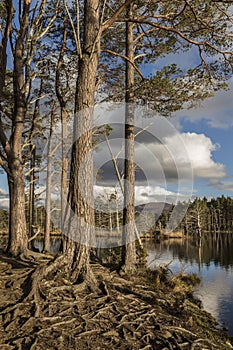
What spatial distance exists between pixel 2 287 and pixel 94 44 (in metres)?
4.98

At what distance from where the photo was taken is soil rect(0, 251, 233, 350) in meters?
3.88

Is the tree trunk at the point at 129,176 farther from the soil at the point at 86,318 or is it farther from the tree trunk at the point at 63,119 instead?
the tree trunk at the point at 63,119

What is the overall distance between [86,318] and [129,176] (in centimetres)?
471

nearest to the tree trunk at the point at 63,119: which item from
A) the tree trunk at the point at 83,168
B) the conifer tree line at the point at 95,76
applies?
the conifer tree line at the point at 95,76

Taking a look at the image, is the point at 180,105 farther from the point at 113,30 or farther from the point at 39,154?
the point at 39,154

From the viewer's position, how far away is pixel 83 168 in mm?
6176

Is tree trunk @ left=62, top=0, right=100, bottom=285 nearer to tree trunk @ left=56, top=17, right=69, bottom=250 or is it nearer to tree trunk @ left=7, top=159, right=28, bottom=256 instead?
tree trunk @ left=7, top=159, right=28, bottom=256

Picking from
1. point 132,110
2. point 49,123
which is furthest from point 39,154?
point 132,110

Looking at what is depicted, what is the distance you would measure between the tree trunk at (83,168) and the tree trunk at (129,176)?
2.22 meters

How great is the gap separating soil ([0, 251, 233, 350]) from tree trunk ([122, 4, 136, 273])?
1756 mm

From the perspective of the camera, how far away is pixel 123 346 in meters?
3.88

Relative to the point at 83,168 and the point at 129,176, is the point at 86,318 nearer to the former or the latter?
the point at 83,168

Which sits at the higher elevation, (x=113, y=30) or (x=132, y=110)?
(x=113, y=30)

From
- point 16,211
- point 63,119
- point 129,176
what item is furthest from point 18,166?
point 63,119
